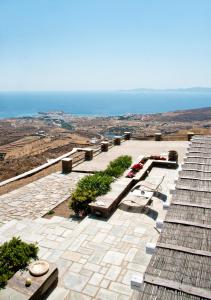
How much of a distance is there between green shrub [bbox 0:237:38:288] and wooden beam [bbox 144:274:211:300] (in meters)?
3.94

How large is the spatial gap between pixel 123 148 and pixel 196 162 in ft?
50.7

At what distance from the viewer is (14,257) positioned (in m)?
7.09

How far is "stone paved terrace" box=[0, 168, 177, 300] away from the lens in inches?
272

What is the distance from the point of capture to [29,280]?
6340 millimetres

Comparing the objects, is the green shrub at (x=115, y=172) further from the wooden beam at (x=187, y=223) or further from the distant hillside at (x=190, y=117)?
the distant hillside at (x=190, y=117)

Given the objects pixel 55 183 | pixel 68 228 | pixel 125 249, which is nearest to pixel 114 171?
pixel 55 183

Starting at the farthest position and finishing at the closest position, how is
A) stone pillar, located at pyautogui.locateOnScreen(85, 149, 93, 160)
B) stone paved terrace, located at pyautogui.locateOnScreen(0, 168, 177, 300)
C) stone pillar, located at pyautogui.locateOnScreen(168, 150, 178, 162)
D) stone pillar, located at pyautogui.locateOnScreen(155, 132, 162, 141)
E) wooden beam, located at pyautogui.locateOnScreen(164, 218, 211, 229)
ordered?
stone pillar, located at pyautogui.locateOnScreen(155, 132, 162, 141) → stone pillar, located at pyautogui.locateOnScreen(85, 149, 93, 160) → stone pillar, located at pyautogui.locateOnScreen(168, 150, 178, 162) → stone paved terrace, located at pyautogui.locateOnScreen(0, 168, 177, 300) → wooden beam, located at pyautogui.locateOnScreen(164, 218, 211, 229)

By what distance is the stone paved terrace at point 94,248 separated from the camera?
272 inches

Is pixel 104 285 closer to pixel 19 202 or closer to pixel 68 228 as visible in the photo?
pixel 68 228

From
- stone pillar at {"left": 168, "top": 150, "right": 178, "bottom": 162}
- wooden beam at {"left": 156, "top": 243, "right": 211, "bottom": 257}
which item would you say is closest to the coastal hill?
stone pillar at {"left": 168, "top": 150, "right": 178, "bottom": 162}

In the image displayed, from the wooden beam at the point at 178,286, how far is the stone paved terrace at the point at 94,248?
3.17 m

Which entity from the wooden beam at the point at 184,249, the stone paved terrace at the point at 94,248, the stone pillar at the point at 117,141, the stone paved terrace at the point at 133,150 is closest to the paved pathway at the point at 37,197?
the stone paved terrace at the point at 94,248

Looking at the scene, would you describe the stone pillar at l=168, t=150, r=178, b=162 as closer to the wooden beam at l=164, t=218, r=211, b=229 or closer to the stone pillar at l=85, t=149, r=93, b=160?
the stone pillar at l=85, t=149, r=93, b=160

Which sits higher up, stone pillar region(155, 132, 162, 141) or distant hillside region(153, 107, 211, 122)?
stone pillar region(155, 132, 162, 141)
